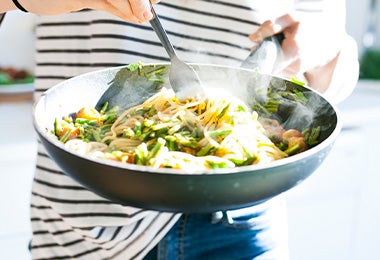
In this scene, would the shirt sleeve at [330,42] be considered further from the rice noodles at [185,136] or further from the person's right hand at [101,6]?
the person's right hand at [101,6]

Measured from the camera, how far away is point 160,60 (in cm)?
115

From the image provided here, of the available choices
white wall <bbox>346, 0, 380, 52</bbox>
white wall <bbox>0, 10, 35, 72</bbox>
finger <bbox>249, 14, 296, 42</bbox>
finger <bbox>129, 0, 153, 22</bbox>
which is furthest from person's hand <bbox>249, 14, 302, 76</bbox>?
white wall <bbox>346, 0, 380, 52</bbox>

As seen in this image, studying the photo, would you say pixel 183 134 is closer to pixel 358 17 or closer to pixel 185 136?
pixel 185 136

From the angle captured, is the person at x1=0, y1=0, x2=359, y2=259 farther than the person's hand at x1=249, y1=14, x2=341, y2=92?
Yes

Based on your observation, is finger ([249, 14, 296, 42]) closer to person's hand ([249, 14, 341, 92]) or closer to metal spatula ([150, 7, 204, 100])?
person's hand ([249, 14, 341, 92])

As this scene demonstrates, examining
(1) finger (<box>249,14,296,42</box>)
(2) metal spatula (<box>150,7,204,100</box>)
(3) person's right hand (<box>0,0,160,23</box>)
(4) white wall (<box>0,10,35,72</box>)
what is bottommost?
(4) white wall (<box>0,10,35,72</box>)

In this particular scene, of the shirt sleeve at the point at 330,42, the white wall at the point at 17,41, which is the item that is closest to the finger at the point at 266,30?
the shirt sleeve at the point at 330,42

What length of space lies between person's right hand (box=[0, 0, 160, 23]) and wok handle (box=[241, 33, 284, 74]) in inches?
6.9

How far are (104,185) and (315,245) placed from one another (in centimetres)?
185

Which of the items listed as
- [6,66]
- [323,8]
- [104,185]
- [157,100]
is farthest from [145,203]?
[6,66]

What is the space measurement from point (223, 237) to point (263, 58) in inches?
15.0

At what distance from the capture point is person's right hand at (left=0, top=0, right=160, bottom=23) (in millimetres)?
814

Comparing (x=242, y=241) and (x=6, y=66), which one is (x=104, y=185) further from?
(x=6, y=66)

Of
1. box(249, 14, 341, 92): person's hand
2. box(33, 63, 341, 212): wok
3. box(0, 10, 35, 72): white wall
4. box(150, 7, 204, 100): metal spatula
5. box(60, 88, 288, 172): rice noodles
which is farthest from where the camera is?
box(0, 10, 35, 72): white wall
